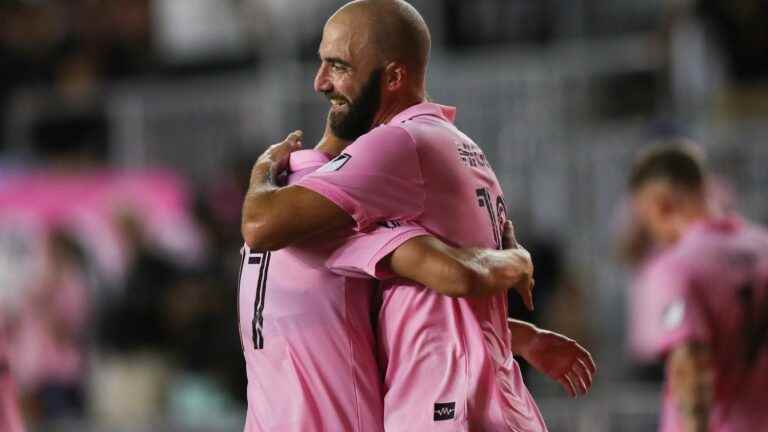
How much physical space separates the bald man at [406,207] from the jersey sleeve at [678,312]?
5.91ft

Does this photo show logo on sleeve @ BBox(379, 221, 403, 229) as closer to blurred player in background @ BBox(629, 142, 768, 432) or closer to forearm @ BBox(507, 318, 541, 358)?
forearm @ BBox(507, 318, 541, 358)

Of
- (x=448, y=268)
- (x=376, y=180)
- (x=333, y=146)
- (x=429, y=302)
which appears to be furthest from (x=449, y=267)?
(x=333, y=146)

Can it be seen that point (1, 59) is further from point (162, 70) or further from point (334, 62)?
point (334, 62)

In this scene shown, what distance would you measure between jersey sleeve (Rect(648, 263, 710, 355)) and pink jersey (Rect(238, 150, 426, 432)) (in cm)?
213

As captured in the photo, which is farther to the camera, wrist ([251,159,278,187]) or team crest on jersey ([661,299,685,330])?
team crest on jersey ([661,299,685,330])

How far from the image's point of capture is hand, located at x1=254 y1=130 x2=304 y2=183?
467cm

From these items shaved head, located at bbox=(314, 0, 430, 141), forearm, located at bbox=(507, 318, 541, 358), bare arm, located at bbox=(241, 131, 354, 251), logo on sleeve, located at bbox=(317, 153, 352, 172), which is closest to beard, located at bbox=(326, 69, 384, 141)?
shaved head, located at bbox=(314, 0, 430, 141)

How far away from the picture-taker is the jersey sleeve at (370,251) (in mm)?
4449

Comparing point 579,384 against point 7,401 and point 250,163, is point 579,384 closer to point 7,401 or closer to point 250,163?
point 7,401

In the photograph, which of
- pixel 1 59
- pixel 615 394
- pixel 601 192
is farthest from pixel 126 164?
pixel 615 394

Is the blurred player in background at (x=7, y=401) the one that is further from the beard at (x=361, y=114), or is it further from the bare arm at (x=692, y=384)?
the bare arm at (x=692, y=384)

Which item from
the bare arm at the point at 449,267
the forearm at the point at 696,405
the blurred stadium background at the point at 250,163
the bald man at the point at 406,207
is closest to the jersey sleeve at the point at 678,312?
the forearm at the point at 696,405

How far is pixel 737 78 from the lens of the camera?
11.3 meters

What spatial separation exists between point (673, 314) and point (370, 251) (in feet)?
7.60
